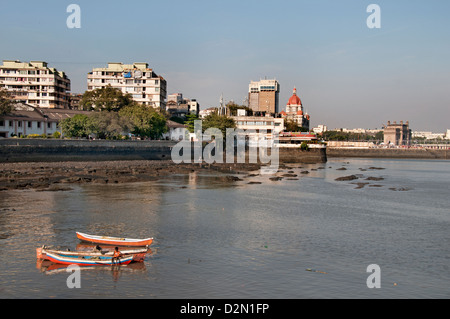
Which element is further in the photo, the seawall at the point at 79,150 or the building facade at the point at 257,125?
the building facade at the point at 257,125

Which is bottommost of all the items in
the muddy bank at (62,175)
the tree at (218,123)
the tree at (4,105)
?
the muddy bank at (62,175)

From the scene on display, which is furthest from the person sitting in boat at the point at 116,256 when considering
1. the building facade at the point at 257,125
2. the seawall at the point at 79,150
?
the building facade at the point at 257,125

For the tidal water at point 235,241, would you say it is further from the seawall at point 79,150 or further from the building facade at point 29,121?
the building facade at point 29,121

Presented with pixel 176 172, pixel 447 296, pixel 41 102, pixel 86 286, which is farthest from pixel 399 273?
pixel 41 102

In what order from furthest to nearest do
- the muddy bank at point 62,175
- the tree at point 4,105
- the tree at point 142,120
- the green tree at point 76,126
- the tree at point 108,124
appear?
the tree at point 142,120 < the tree at point 108,124 < the green tree at point 76,126 < the tree at point 4,105 < the muddy bank at point 62,175

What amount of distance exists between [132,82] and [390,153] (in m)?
98.5

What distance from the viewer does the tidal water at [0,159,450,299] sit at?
19859mm

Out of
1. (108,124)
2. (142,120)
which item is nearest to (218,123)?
(142,120)

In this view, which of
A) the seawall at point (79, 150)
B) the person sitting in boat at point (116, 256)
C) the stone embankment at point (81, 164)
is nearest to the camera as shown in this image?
the person sitting in boat at point (116, 256)

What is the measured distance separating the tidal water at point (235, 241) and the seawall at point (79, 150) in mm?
33805

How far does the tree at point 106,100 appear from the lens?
381 feet

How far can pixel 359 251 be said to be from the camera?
2616 cm

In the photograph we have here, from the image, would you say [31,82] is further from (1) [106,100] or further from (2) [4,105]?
(2) [4,105]

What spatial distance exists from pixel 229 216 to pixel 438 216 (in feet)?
59.9
